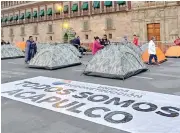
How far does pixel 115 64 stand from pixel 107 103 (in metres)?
3.60

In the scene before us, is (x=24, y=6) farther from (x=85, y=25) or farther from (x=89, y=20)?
(x=89, y=20)

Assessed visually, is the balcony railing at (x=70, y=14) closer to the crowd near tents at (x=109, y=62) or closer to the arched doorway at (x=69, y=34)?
the arched doorway at (x=69, y=34)

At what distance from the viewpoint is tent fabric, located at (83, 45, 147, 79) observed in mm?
9039

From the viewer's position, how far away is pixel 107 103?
577 cm

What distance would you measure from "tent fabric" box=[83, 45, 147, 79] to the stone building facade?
751 inches

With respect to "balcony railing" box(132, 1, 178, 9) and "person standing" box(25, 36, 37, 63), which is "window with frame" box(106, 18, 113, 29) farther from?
"person standing" box(25, 36, 37, 63)

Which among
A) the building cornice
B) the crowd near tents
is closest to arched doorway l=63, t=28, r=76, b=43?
the building cornice

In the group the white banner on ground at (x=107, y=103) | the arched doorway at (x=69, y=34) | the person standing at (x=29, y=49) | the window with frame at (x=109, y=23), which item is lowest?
the white banner on ground at (x=107, y=103)

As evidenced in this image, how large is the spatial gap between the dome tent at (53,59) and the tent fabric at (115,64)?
2.51 metres

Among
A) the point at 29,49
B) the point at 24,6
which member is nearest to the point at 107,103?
the point at 29,49

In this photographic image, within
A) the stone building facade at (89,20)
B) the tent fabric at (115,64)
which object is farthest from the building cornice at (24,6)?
the tent fabric at (115,64)

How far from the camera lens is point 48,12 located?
133 feet

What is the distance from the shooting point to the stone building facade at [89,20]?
27578 millimetres

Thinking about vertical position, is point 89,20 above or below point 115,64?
above
